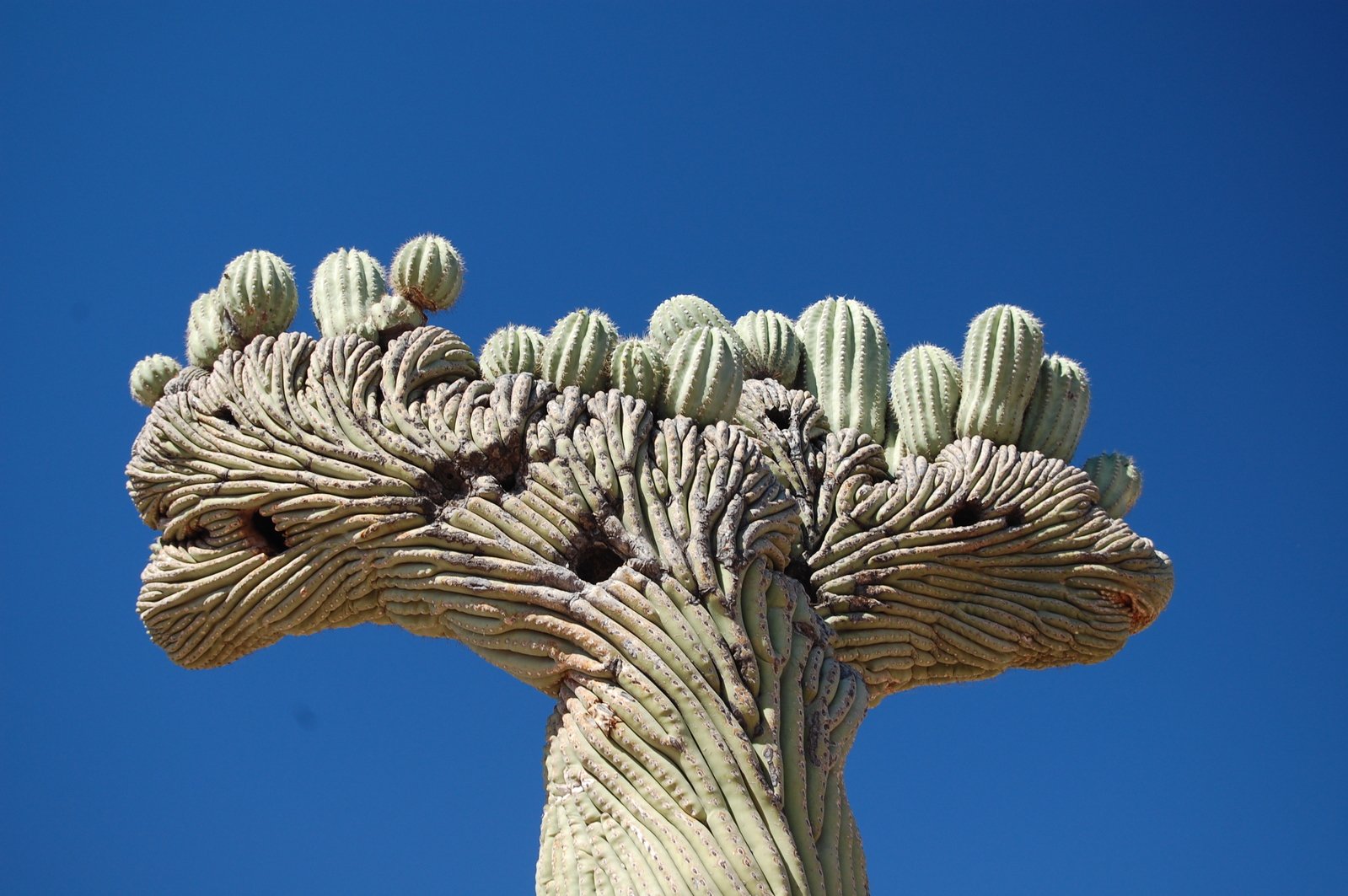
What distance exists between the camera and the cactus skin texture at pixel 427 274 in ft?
20.4

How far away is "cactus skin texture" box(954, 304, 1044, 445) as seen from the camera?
629cm

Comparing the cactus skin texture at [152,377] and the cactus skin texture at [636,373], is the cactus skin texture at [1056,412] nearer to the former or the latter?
the cactus skin texture at [636,373]

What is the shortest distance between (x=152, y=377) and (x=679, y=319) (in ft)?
6.76

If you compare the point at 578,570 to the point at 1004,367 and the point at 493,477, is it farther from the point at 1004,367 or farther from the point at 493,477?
the point at 1004,367

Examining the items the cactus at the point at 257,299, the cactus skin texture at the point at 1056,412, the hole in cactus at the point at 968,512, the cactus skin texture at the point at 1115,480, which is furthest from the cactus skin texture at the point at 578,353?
the cactus skin texture at the point at 1115,480

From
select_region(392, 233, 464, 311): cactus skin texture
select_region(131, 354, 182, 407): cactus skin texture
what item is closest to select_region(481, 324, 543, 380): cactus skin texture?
select_region(392, 233, 464, 311): cactus skin texture

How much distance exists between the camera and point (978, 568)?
6.04 meters

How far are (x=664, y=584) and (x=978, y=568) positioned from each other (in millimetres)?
Answer: 1401

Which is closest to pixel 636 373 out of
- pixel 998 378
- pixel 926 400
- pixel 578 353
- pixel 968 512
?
pixel 578 353

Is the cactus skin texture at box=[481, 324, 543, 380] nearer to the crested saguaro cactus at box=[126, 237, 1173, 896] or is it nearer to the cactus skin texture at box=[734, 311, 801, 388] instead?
the crested saguaro cactus at box=[126, 237, 1173, 896]

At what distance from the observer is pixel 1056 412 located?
645 cm

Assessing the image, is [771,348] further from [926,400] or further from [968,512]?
[968,512]

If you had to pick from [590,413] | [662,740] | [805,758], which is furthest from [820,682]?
[590,413]

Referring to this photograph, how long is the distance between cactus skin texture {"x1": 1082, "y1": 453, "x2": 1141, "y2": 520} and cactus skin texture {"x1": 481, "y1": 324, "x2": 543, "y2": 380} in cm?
225
